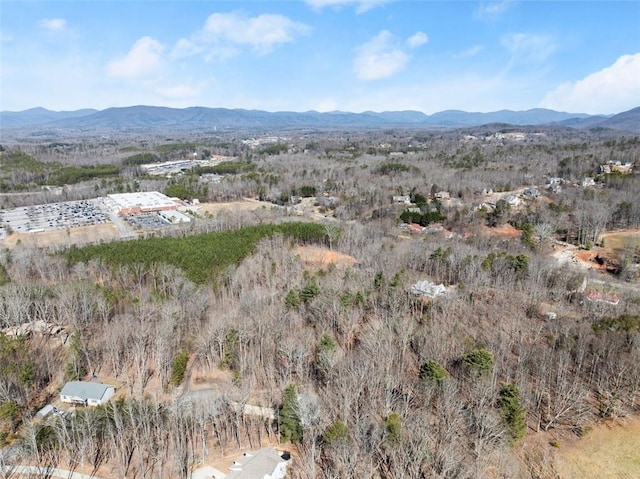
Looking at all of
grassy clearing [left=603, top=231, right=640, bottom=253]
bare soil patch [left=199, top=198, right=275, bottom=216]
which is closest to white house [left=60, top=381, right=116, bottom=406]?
bare soil patch [left=199, top=198, right=275, bottom=216]

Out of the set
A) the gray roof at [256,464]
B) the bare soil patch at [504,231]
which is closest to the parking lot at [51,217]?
the gray roof at [256,464]

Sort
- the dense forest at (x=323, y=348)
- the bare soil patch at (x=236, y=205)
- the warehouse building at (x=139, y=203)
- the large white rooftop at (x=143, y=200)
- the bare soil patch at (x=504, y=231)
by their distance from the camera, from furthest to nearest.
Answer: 1. the bare soil patch at (x=236, y=205)
2. the large white rooftop at (x=143, y=200)
3. the warehouse building at (x=139, y=203)
4. the bare soil patch at (x=504, y=231)
5. the dense forest at (x=323, y=348)

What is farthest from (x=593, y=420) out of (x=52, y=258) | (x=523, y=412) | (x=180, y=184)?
(x=180, y=184)

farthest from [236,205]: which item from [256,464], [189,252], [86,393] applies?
[256,464]

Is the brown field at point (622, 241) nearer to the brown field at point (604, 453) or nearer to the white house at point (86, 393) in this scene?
the brown field at point (604, 453)

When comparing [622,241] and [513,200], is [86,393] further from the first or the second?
[513,200]
